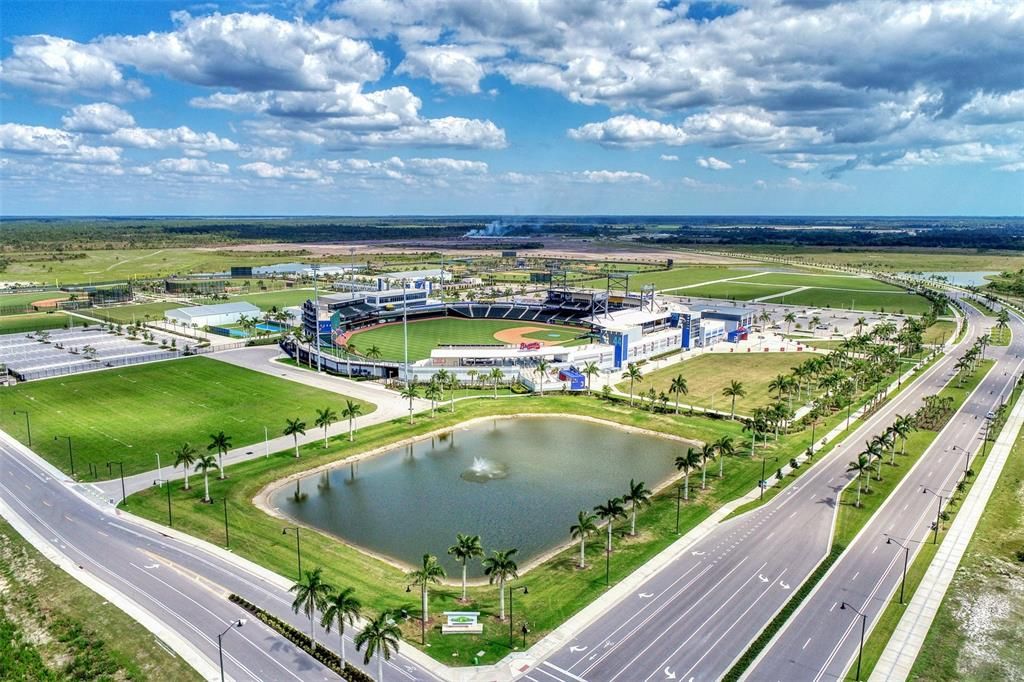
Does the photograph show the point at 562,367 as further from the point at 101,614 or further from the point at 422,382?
the point at 101,614

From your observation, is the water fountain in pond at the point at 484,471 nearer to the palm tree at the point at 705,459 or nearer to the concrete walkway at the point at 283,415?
the concrete walkway at the point at 283,415

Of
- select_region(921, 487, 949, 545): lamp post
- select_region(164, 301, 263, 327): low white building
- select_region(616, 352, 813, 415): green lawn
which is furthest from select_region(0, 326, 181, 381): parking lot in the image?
select_region(921, 487, 949, 545): lamp post

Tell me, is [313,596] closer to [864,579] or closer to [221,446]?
[221,446]

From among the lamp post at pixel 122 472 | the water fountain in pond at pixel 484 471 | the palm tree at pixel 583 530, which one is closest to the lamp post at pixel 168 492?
the lamp post at pixel 122 472

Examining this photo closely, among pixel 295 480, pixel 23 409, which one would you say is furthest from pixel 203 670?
pixel 23 409

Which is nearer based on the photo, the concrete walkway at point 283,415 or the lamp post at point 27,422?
the concrete walkway at point 283,415
